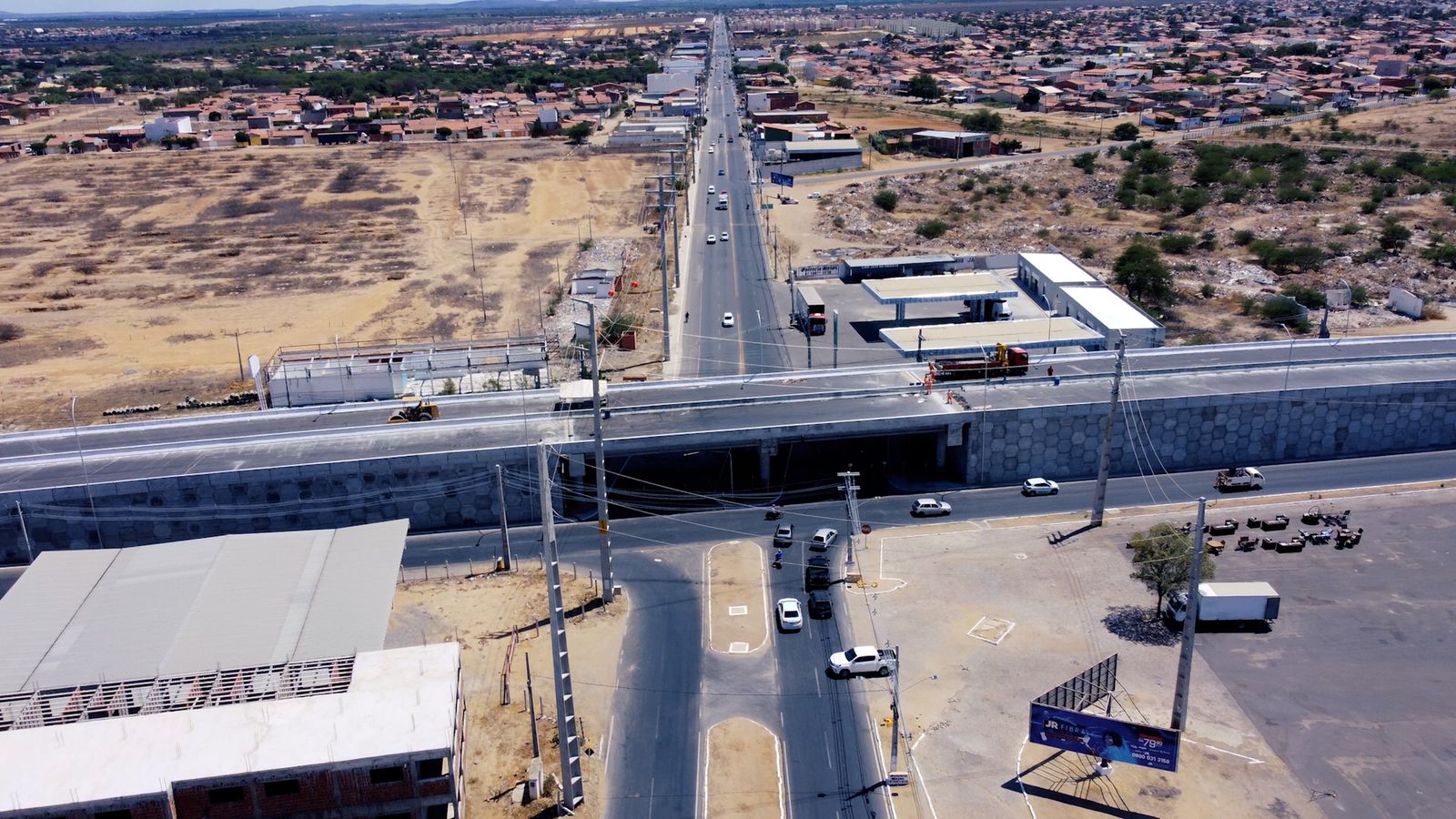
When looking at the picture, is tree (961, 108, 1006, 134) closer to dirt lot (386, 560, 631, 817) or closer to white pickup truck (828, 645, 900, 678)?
dirt lot (386, 560, 631, 817)

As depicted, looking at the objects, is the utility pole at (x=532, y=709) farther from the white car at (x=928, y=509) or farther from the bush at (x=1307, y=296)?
the bush at (x=1307, y=296)

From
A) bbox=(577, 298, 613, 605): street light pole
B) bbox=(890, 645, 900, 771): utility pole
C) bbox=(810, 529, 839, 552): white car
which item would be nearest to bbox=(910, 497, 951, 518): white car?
bbox=(810, 529, 839, 552): white car

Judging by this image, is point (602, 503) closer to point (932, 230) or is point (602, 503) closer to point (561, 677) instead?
point (561, 677)

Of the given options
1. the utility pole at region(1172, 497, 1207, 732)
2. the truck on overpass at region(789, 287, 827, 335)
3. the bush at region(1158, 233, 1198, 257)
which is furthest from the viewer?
the bush at region(1158, 233, 1198, 257)

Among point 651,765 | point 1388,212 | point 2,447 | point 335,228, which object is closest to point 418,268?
point 335,228

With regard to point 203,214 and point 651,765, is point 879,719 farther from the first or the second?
point 203,214

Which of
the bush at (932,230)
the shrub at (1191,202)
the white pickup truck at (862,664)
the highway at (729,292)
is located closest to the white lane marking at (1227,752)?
the white pickup truck at (862,664)

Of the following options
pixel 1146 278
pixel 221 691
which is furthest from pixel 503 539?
pixel 1146 278
